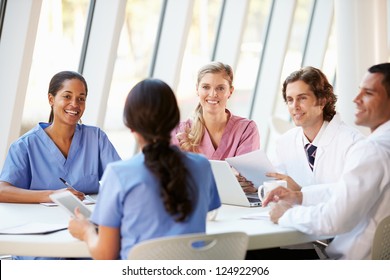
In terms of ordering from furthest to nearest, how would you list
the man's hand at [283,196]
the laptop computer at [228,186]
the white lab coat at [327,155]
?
1. the white lab coat at [327,155]
2. the laptop computer at [228,186]
3. the man's hand at [283,196]

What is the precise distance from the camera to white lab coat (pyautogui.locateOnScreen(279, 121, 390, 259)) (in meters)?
2.10

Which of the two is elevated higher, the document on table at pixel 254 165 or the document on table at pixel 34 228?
the document on table at pixel 254 165

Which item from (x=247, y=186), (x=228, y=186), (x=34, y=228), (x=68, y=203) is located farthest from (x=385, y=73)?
(x=34, y=228)

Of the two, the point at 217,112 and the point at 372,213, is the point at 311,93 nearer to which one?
the point at 217,112

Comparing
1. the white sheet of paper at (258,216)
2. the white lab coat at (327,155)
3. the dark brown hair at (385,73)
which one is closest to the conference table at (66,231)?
the white sheet of paper at (258,216)

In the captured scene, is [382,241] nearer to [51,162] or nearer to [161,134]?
[161,134]

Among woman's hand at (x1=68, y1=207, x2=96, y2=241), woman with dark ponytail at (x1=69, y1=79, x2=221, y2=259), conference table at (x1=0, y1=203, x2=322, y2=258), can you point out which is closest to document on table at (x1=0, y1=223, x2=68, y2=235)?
conference table at (x1=0, y1=203, x2=322, y2=258)

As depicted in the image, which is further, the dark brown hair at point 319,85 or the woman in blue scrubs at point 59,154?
the dark brown hair at point 319,85

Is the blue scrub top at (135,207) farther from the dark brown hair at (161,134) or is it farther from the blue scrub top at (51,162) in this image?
the blue scrub top at (51,162)

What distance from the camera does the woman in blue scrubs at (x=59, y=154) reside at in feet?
8.66

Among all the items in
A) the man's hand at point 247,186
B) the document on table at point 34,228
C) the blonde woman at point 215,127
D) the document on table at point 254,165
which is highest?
the blonde woman at point 215,127

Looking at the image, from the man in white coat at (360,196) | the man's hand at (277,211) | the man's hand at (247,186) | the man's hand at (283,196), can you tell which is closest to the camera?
the man in white coat at (360,196)
